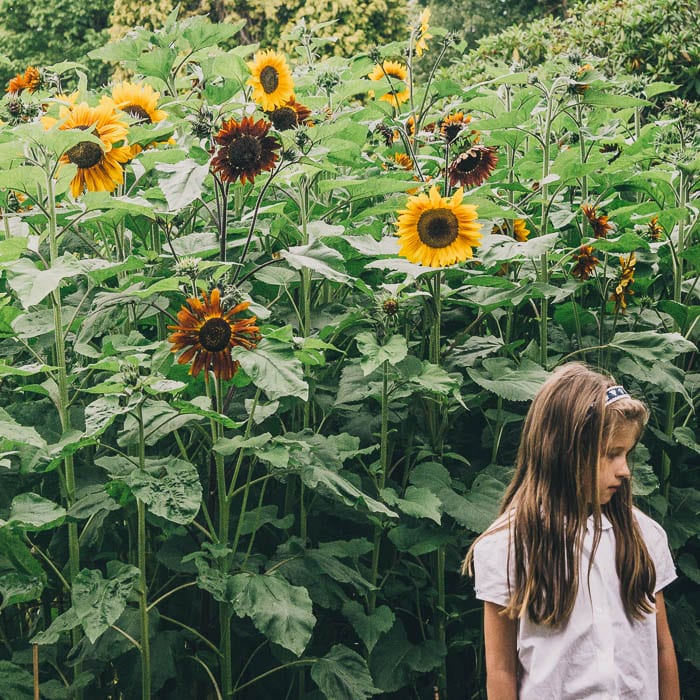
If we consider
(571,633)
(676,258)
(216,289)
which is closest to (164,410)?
(216,289)

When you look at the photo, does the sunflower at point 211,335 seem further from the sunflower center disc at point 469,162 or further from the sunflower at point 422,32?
the sunflower at point 422,32

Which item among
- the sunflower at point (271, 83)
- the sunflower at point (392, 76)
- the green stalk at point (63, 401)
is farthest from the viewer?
the sunflower at point (392, 76)

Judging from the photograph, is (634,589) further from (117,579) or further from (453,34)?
(453,34)

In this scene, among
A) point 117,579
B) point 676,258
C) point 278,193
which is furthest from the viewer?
point 278,193

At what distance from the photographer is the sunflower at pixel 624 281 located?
3062 millimetres

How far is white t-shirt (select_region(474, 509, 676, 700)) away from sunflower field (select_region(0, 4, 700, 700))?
451mm

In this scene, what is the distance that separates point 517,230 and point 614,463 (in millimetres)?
1340

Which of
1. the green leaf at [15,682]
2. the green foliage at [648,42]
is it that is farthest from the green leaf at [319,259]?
the green foliage at [648,42]

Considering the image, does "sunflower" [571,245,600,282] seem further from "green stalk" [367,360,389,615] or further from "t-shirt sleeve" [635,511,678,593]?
"t-shirt sleeve" [635,511,678,593]

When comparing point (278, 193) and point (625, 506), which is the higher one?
point (278, 193)

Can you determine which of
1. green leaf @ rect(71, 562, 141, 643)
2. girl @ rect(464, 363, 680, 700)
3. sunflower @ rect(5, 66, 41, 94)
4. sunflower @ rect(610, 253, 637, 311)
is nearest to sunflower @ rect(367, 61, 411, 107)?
sunflower @ rect(610, 253, 637, 311)

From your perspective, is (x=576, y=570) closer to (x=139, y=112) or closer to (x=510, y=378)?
(x=510, y=378)

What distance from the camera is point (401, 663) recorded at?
275 centimetres

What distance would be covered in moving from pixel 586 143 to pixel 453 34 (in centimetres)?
62
